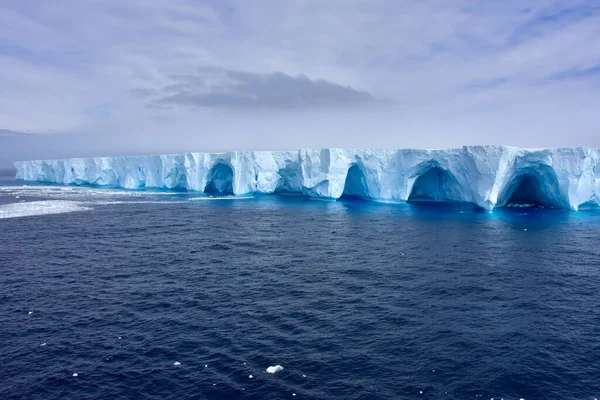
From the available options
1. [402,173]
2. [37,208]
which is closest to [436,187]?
[402,173]

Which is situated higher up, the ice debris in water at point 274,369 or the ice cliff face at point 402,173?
the ice cliff face at point 402,173

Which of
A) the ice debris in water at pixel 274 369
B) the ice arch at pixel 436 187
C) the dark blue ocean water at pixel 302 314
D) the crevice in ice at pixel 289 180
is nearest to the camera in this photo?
the dark blue ocean water at pixel 302 314

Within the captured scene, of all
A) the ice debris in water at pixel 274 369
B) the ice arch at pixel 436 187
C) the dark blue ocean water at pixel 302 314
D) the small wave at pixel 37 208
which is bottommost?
the ice debris in water at pixel 274 369

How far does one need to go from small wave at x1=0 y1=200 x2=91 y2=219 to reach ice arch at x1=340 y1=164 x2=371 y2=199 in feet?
86.8

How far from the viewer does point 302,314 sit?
42.2 ft

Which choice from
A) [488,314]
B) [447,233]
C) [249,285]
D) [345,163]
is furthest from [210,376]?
[345,163]

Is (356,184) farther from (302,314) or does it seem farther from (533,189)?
(302,314)

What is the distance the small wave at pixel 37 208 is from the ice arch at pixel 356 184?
26.5 m

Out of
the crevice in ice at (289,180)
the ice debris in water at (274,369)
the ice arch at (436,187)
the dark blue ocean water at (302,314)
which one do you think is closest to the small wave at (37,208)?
the dark blue ocean water at (302,314)

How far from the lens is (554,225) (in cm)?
2688

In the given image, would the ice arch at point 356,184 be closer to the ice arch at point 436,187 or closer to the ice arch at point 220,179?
the ice arch at point 436,187

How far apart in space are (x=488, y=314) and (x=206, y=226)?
1966 centimetres

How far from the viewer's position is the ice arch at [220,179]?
5088cm

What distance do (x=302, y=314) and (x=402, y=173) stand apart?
88.0 ft
